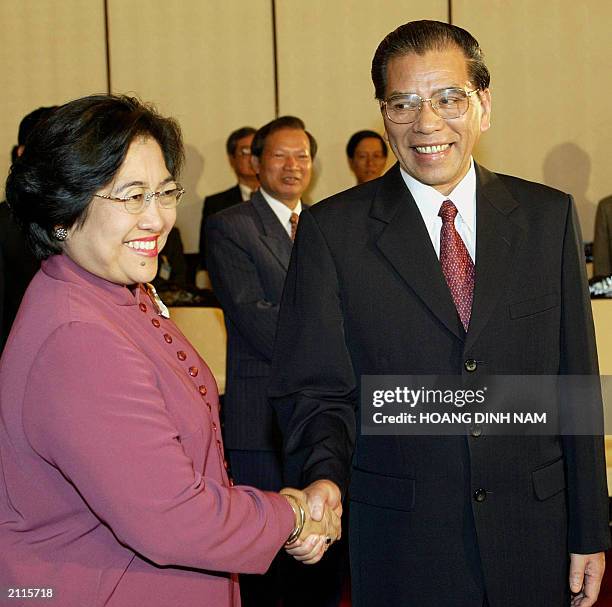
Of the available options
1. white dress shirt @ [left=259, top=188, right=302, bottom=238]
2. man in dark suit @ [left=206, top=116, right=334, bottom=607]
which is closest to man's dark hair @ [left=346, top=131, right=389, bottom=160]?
white dress shirt @ [left=259, top=188, right=302, bottom=238]

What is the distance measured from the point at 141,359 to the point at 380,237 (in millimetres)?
620

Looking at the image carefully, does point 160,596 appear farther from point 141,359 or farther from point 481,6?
point 481,6

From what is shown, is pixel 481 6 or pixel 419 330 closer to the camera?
pixel 419 330

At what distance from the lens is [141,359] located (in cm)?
152

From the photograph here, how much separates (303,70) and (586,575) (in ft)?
17.5

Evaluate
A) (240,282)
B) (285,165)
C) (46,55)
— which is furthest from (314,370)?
(46,55)

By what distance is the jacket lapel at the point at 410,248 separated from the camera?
189 cm

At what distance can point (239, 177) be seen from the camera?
5984 mm

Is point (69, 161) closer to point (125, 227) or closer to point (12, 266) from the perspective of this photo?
point (125, 227)

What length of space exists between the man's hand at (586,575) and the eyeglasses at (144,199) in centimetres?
104

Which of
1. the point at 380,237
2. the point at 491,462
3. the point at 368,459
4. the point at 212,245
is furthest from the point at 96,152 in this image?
the point at 212,245

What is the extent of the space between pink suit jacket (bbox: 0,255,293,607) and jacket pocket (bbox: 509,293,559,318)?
626 millimetres

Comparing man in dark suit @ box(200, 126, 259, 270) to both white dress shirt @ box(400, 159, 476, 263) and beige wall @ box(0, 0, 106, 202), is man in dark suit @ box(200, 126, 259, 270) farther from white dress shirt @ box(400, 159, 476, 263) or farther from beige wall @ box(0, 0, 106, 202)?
white dress shirt @ box(400, 159, 476, 263)

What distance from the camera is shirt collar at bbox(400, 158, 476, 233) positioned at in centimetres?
199
